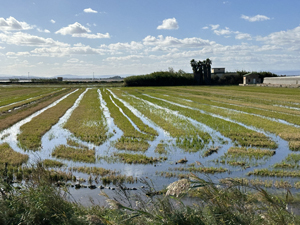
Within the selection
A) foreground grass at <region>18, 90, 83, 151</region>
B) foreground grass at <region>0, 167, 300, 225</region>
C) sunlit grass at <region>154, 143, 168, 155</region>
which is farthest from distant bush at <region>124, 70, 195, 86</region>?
foreground grass at <region>0, 167, 300, 225</region>

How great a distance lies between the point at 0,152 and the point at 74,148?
355cm

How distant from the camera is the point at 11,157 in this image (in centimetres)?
1309

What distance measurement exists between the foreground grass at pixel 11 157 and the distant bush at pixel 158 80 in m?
85.3

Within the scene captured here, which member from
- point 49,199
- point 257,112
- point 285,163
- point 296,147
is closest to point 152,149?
point 285,163

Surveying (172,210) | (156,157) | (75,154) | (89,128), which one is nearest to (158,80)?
(89,128)

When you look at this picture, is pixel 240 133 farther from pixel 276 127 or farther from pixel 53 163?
pixel 53 163

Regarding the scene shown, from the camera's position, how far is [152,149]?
14.7m

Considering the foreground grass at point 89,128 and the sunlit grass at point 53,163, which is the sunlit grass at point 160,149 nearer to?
the foreground grass at point 89,128

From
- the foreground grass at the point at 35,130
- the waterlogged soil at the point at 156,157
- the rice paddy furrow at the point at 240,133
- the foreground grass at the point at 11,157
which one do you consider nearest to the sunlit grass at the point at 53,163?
the waterlogged soil at the point at 156,157

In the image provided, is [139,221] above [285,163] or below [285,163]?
above

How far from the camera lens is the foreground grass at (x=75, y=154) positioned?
43.1ft

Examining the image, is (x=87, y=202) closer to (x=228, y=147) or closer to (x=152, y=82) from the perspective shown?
(x=228, y=147)

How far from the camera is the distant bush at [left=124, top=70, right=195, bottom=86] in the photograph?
9956cm

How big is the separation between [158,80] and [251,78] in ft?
107
